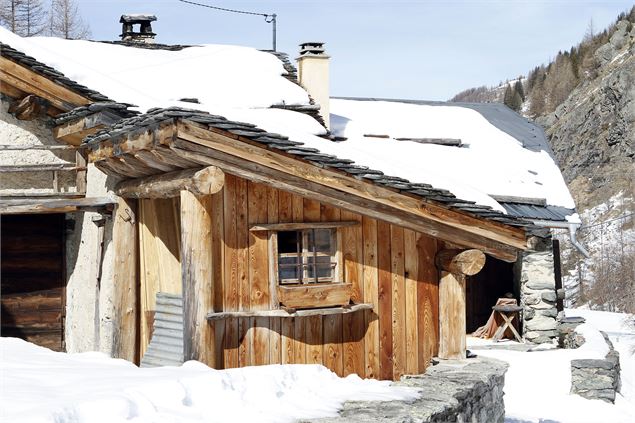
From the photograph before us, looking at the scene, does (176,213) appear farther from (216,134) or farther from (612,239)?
(612,239)

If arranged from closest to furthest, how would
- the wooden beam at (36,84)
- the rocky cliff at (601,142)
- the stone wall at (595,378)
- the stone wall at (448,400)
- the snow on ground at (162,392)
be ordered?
1. the snow on ground at (162,392)
2. the stone wall at (448,400)
3. the wooden beam at (36,84)
4. the stone wall at (595,378)
5. the rocky cliff at (601,142)

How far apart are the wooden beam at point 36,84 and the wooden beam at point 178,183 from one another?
7.00 feet

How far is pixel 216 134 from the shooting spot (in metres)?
7.16

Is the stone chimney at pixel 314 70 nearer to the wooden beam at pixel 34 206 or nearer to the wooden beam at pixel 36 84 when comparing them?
the wooden beam at pixel 36 84

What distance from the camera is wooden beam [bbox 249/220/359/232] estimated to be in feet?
25.5

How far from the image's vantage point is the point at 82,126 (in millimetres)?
9969

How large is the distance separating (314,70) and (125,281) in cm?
527

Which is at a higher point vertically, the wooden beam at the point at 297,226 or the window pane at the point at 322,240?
the wooden beam at the point at 297,226

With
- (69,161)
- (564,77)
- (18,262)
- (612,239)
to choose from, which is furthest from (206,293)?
(564,77)

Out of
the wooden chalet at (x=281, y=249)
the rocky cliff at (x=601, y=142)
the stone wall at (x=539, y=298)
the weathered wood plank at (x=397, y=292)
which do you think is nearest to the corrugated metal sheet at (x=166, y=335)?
the wooden chalet at (x=281, y=249)

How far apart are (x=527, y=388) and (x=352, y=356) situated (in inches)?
176

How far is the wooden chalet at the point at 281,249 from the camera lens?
7402mm

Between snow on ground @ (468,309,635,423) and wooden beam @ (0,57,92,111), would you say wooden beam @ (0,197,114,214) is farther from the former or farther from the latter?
snow on ground @ (468,309,635,423)

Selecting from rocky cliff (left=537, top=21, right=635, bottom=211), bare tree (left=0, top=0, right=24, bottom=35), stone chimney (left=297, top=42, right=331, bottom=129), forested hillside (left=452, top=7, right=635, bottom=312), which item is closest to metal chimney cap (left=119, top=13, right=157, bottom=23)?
stone chimney (left=297, top=42, right=331, bottom=129)
